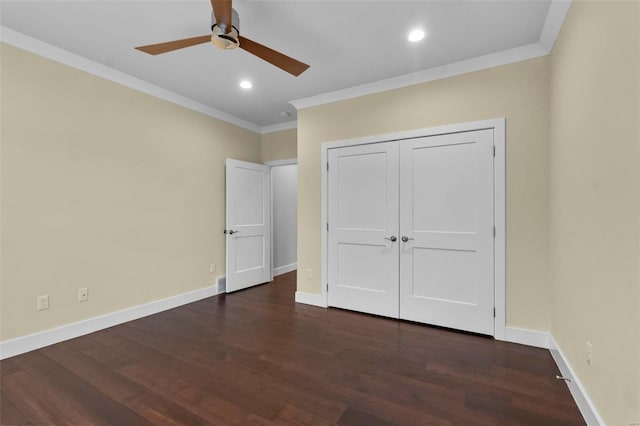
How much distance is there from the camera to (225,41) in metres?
1.92

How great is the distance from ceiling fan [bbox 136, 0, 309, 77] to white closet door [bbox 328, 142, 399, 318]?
1448 millimetres

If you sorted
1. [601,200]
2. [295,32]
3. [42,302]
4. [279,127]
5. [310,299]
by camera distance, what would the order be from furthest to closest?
[279,127] → [310,299] → [42,302] → [295,32] → [601,200]

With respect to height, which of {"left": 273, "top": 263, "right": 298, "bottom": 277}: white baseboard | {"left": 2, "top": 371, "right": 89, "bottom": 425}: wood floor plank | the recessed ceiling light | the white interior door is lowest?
{"left": 2, "top": 371, "right": 89, "bottom": 425}: wood floor plank

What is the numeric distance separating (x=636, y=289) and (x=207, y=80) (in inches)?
150

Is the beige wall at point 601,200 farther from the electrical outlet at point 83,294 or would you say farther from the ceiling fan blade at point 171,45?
the electrical outlet at point 83,294

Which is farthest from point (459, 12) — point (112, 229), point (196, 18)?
point (112, 229)

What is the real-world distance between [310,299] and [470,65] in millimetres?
3172

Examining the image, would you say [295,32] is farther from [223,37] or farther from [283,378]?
[283,378]

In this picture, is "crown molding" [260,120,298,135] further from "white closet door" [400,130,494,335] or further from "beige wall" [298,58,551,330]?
"white closet door" [400,130,494,335]

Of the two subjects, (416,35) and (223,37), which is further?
(416,35)

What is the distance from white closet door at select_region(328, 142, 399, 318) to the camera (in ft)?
10.7

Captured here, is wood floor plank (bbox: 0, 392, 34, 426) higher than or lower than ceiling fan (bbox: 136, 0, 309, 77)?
lower

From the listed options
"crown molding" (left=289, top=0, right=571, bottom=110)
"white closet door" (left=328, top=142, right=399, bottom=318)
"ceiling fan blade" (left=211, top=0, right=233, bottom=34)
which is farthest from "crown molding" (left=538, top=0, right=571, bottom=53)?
"ceiling fan blade" (left=211, top=0, right=233, bottom=34)

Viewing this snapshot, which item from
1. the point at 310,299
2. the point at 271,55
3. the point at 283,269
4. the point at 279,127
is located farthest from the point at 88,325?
the point at 279,127
